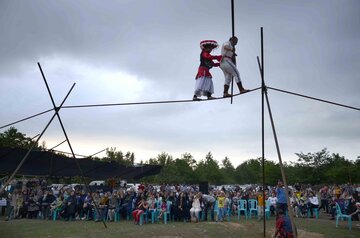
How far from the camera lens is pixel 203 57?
23.1 feet

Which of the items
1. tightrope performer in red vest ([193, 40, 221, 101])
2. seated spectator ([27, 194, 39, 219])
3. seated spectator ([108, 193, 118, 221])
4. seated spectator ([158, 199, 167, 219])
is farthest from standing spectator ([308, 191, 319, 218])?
seated spectator ([27, 194, 39, 219])

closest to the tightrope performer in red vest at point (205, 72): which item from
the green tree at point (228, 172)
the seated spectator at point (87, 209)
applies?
the seated spectator at point (87, 209)

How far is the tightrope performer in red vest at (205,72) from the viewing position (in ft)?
22.9

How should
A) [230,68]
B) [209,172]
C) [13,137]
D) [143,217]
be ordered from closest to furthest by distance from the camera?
[230,68] → [143,217] → [13,137] → [209,172]

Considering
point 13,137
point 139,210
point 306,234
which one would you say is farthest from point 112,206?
point 13,137

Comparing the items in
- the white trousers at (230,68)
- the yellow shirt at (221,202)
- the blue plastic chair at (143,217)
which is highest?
the white trousers at (230,68)

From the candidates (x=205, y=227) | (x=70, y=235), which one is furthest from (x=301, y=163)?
(x=70, y=235)

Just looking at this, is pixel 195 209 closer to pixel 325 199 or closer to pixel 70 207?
pixel 70 207

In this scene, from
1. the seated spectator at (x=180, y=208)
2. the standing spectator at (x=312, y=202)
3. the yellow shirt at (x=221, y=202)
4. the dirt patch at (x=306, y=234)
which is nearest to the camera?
the dirt patch at (x=306, y=234)

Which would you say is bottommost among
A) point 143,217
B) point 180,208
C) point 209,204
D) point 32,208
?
point 143,217

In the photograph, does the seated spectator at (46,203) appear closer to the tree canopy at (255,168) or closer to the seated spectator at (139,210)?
the seated spectator at (139,210)

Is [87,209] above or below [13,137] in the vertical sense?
below

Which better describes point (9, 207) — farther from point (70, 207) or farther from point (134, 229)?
point (134, 229)

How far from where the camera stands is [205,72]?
7066 mm
